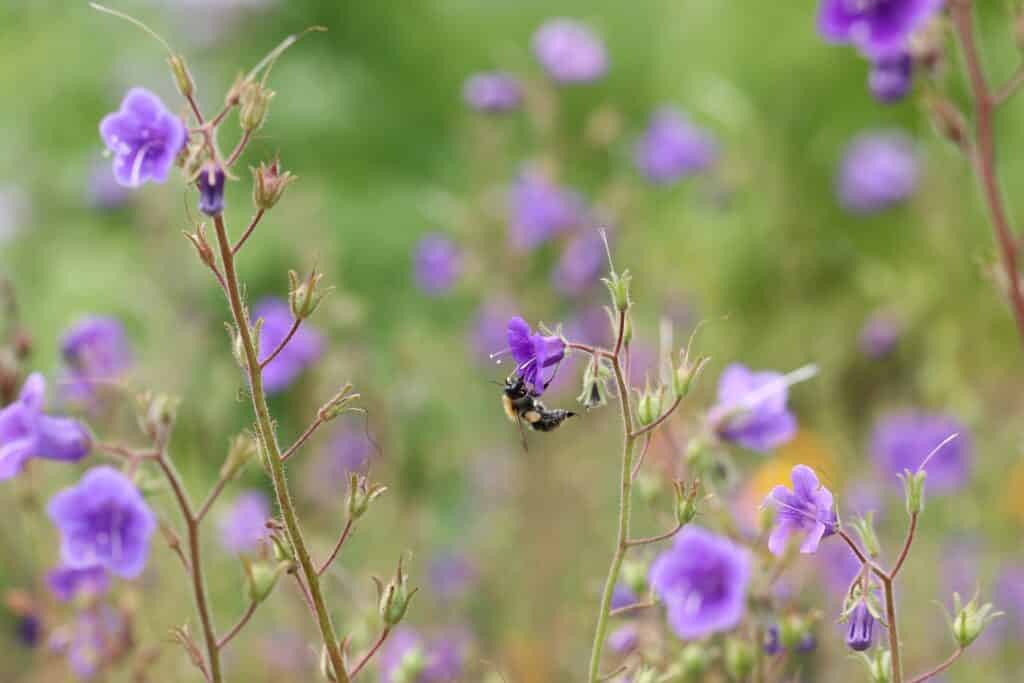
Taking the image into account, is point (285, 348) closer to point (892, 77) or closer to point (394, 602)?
point (892, 77)

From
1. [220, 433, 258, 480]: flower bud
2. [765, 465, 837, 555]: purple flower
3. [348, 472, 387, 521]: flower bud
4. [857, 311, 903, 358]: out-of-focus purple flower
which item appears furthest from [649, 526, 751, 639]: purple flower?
[857, 311, 903, 358]: out-of-focus purple flower

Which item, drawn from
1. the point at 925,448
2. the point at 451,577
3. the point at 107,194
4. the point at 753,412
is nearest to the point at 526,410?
the point at 753,412

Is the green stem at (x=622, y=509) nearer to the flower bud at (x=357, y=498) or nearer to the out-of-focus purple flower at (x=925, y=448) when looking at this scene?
the flower bud at (x=357, y=498)

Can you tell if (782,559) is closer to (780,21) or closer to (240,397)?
(240,397)

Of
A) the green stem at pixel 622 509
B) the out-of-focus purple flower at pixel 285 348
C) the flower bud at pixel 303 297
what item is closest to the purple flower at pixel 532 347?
the green stem at pixel 622 509

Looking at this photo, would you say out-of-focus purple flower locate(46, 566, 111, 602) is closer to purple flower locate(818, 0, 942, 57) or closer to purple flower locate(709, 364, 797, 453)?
purple flower locate(709, 364, 797, 453)
